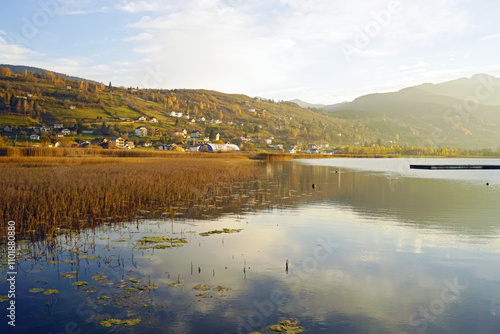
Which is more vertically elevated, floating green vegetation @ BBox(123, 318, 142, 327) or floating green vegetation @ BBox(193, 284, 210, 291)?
floating green vegetation @ BBox(123, 318, 142, 327)

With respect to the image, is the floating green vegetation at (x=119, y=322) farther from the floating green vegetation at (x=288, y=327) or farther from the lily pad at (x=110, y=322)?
the floating green vegetation at (x=288, y=327)

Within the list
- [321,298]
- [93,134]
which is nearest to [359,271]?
[321,298]

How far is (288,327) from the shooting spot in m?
9.44

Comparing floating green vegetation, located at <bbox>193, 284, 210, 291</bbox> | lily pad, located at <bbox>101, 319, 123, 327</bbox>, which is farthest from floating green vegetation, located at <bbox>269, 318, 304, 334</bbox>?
lily pad, located at <bbox>101, 319, 123, 327</bbox>

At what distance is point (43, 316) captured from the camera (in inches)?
388

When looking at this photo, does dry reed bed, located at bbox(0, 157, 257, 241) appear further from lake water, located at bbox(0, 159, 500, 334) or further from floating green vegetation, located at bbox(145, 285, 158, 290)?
floating green vegetation, located at bbox(145, 285, 158, 290)

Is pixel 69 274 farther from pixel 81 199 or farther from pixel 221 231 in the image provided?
pixel 81 199

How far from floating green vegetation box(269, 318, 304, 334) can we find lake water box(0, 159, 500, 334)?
19 centimetres

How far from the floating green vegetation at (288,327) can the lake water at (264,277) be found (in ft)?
0.61

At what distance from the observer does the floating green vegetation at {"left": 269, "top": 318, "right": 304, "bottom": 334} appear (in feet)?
30.4

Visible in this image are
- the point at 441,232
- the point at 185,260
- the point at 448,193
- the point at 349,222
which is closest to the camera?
the point at 185,260

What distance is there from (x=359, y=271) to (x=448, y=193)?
119 ft

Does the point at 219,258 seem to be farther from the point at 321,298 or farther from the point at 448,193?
the point at 448,193

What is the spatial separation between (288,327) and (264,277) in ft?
12.9
